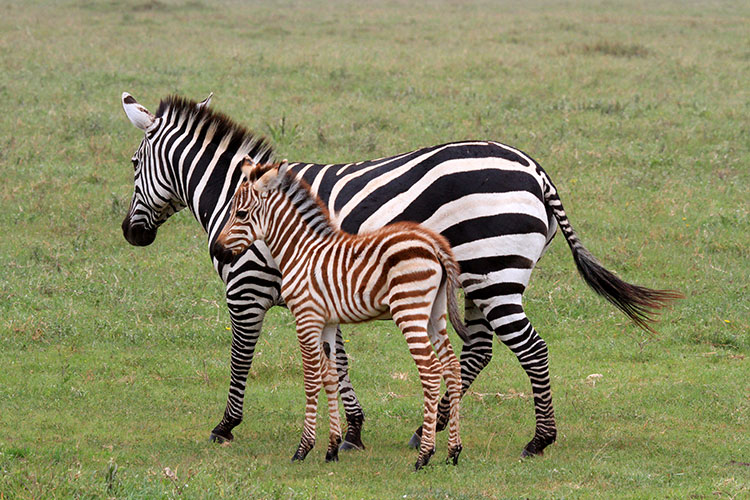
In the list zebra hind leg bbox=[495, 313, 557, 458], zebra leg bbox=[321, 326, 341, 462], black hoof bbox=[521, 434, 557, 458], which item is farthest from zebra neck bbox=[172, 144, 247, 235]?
black hoof bbox=[521, 434, 557, 458]

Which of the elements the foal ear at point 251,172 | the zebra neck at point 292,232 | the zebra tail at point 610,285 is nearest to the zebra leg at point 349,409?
the zebra neck at point 292,232

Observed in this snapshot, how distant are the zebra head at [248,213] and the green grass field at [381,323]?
1.49 metres

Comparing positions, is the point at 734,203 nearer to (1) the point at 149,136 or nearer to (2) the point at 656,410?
(2) the point at 656,410

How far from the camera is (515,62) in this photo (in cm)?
1944

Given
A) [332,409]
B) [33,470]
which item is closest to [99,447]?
[33,470]

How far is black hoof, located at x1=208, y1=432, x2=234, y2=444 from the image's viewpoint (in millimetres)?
6873

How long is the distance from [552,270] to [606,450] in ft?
14.1

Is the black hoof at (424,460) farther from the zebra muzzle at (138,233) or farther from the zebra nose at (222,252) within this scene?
the zebra muzzle at (138,233)

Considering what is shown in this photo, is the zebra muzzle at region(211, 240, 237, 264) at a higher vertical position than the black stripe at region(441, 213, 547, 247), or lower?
lower

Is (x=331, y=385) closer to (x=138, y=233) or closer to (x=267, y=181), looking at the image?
(x=267, y=181)

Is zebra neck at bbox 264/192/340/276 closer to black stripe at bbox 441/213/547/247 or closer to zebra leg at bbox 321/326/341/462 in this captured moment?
zebra leg at bbox 321/326/341/462

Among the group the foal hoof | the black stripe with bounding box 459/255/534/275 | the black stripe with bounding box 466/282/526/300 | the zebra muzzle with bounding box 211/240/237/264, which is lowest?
the foal hoof

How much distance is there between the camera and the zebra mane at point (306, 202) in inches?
244

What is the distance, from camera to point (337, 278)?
234 inches
